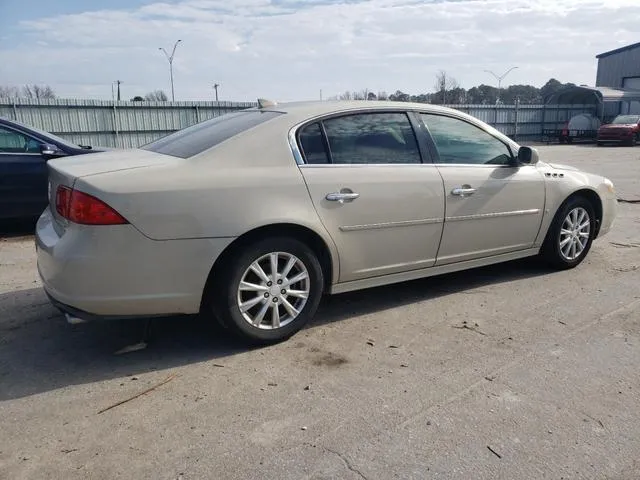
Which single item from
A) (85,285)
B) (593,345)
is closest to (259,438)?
(85,285)

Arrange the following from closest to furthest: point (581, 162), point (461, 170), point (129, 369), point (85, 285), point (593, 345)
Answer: point (85, 285), point (129, 369), point (593, 345), point (461, 170), point (581, 162)

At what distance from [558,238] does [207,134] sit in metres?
3.40

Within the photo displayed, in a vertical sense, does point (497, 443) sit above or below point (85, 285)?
below

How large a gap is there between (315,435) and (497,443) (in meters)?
0.87

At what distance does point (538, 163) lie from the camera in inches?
203

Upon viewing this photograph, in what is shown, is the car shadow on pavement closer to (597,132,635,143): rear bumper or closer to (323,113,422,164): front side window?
(323,113,422,164): front side window

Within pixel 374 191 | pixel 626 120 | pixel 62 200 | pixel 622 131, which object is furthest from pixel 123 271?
pixel 626 120

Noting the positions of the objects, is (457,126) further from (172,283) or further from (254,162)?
(172,283)

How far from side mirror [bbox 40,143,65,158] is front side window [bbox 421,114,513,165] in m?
4.91

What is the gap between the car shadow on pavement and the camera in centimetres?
338

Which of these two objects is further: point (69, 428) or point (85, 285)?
point (85, 285)

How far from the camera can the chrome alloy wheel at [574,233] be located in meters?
5.37

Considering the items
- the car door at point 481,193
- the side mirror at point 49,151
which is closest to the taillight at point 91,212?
the car door at point 481,193

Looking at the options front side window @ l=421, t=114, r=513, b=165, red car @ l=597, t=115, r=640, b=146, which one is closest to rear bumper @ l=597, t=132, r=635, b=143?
red car @ l=597, t=115, r=640, b=146
